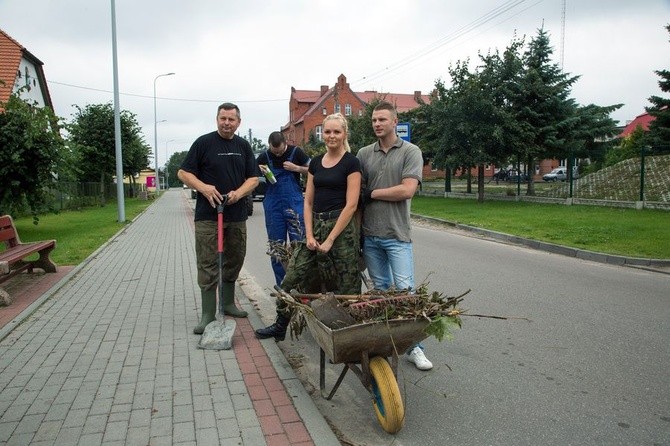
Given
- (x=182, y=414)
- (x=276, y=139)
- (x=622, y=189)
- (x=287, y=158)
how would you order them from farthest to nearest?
(x=622, y=189) → (x=287, y=158) → (x=276, y=139) → (x=182, y=414)

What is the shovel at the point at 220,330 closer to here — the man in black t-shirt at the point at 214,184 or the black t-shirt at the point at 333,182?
the man in black t-shirt at the point at 214,184

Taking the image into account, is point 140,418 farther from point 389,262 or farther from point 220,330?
point 389,262

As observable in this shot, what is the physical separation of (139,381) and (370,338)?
1891 mm

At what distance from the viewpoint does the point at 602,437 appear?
10.3ft

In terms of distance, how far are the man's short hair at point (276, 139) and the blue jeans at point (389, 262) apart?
5.64 feet

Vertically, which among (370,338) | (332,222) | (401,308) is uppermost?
(332,222)

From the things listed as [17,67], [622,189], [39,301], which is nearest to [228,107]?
[39,301]

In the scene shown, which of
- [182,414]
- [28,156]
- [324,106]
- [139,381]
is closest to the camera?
[182,414]

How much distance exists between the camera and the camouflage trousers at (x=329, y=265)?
3992mm

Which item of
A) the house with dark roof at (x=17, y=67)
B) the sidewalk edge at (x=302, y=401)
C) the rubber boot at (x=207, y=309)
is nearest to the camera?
the sidewalk edge at (x=302, y=401)

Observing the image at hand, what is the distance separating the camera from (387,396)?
3.11 metres

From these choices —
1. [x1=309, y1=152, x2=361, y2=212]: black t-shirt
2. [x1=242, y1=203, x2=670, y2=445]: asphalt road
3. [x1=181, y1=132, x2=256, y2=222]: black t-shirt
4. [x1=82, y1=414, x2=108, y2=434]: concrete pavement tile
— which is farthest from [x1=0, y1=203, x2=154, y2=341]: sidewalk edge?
[x1=309, y1=152, x2=361, y2=212]: black t-shirt

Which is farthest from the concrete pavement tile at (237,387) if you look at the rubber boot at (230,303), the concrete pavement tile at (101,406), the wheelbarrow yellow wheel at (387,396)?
the rubber boot at (230,303)

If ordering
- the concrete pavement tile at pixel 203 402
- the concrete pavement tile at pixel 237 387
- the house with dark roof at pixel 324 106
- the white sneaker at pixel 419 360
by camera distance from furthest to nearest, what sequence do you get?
the house with dark roof at pixel 324 106, the white sneaker at pixel 419 360, the concrete pavement tile at pixel 237 387, the concrete pavement tile at pixel 203 402
